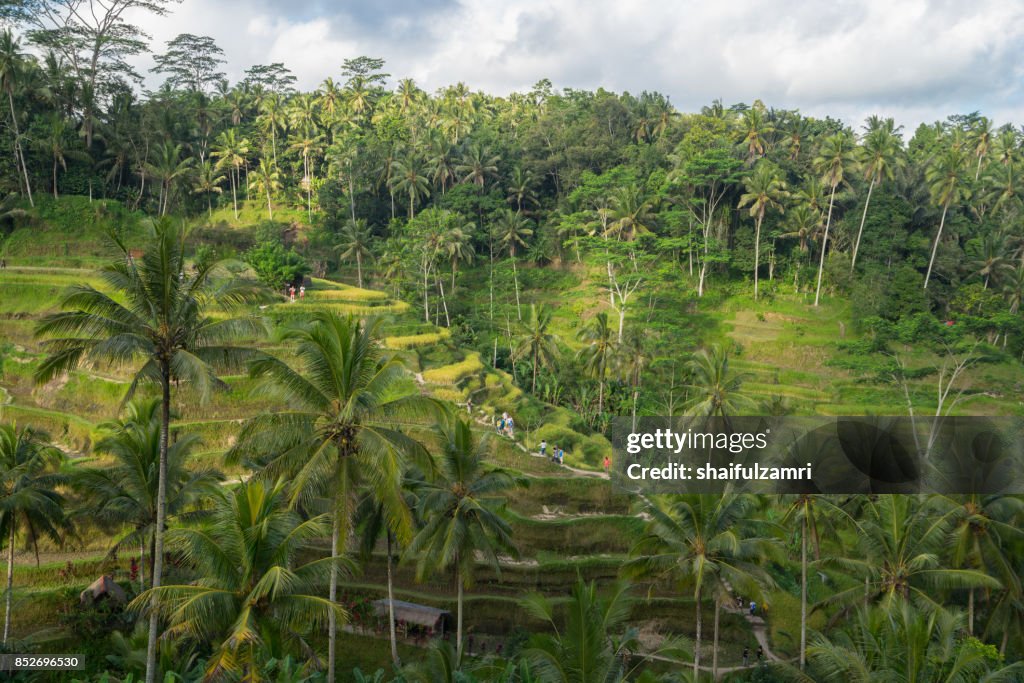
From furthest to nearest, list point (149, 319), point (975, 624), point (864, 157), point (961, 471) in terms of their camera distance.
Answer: point (864, 157) → point (975, 624) → point (961, 471) → point (149, 319)

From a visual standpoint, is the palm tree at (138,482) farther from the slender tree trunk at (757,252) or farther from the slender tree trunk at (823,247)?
the slender tree trunk at (823,247)

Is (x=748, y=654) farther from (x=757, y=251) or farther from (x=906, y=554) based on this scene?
(x=757, y=251)

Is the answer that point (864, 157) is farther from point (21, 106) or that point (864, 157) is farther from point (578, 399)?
point (21, 106)

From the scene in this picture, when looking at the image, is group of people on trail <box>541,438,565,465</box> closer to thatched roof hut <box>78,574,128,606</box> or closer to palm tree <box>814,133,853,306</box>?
thatched roof hut <box>78,574,128,606</box>

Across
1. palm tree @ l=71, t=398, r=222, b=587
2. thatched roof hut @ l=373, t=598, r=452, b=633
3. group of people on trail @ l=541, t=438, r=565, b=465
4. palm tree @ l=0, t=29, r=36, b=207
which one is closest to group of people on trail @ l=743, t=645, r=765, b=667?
A: thatched roof hut @ l=373, t=598, r=452, b=633

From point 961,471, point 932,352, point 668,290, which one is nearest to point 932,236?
point 932,352

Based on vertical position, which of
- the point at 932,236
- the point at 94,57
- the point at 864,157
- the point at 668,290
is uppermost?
the point at 94,57
